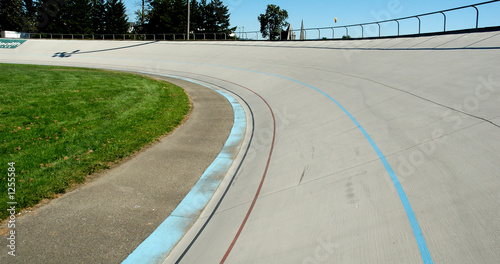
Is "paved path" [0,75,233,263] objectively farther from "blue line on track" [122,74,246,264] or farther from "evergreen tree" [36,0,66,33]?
"evergreen tree" [36,0,66,33]

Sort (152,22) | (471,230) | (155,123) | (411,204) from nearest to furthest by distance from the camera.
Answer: (471,230)
(411,204)
(155,123)
(152,22)

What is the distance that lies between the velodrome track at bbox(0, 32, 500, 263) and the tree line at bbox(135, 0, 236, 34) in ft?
223

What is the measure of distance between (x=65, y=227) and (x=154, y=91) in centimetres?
1137

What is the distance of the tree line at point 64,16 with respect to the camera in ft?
230

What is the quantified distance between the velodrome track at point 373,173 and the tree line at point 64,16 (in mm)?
74596

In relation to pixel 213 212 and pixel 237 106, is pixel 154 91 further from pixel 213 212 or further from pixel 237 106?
pixel 213 212

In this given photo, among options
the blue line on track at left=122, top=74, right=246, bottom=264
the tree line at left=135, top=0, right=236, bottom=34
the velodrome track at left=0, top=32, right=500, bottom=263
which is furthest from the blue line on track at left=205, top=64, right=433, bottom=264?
the tree line at left=135, top=0, right=236, bottom=34

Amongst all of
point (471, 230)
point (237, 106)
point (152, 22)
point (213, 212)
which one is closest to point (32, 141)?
point (213, 212)

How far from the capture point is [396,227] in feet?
13.9

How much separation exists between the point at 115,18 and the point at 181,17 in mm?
16025

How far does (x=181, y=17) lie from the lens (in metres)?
75.7

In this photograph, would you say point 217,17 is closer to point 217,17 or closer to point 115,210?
point 217,17

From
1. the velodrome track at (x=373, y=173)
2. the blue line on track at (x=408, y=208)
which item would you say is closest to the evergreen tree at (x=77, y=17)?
the velodrome track at (x=373, y=173)

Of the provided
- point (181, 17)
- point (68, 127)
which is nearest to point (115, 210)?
point (68, 127)
